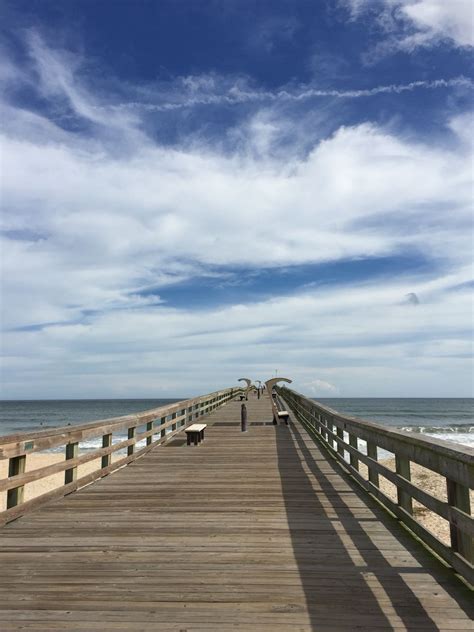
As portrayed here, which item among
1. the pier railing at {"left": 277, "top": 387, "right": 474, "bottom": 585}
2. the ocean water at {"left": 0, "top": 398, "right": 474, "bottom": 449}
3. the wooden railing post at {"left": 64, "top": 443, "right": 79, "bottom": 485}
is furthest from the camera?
the ocean water at {"left": 0, "top": 398, "right": 474, "bottom": 449}

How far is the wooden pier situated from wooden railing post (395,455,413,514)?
22 centimetres

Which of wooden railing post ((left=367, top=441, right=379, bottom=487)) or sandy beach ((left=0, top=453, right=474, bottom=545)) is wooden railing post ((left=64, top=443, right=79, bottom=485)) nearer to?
wooden railing post ((left=367, top=441, right=379, bottom=487))

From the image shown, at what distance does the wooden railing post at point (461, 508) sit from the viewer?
3.69 meters

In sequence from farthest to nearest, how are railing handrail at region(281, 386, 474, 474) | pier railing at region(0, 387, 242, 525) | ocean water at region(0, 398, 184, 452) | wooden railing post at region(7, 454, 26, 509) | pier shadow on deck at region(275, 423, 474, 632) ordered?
ocean water at region(0, 398, 184, 452)
wooden railing post at region(7, 454, 26, 509)
pier railing at region(0, 387, 242, 525)
railing handrail at region(281, 386, 474, 474)
pier shadow on deck at region(275, 423, 474, 632)

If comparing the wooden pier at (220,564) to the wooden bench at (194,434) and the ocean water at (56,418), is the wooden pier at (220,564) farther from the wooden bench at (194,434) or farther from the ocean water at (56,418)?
the ocean water at (56,418)

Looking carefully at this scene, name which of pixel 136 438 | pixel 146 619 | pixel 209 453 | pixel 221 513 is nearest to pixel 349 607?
pixel 146 619

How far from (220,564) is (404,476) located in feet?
7.33

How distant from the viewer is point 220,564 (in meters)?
4.17

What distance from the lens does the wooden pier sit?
3227 millimetres

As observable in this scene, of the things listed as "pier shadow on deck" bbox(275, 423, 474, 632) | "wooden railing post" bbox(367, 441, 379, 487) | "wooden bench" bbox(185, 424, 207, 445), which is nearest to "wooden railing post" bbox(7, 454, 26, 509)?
"pier shadow on deck" bbox(275, 423, 474, 632)

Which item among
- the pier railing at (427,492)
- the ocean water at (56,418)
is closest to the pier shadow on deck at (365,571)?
the pier railing at (427,492)

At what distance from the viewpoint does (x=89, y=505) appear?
20.5 feet

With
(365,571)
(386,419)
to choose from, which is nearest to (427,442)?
(365,571)

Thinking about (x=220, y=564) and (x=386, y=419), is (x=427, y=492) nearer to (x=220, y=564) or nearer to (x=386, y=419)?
(x=220, y=564)
